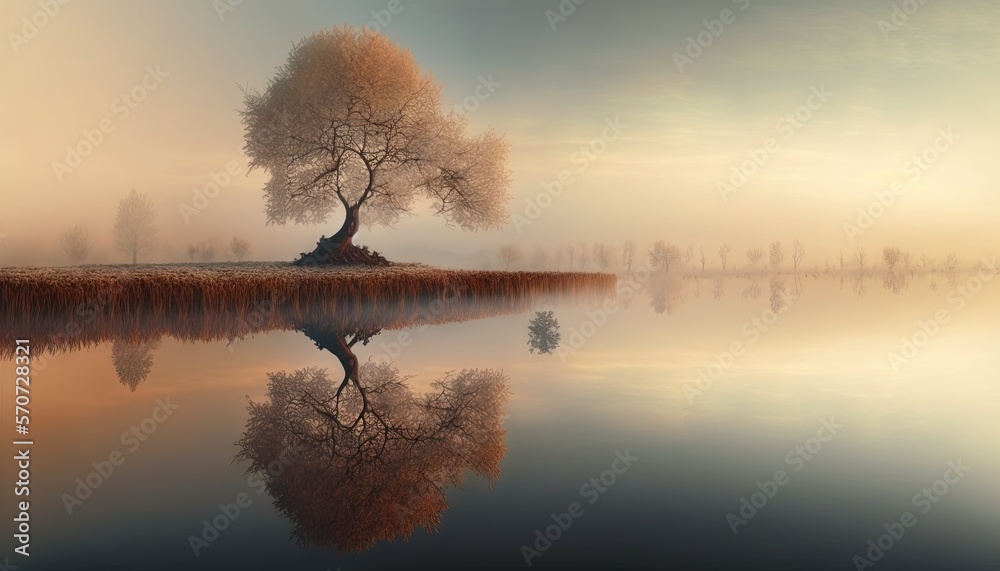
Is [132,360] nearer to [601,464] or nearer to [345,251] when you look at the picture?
[601,464]

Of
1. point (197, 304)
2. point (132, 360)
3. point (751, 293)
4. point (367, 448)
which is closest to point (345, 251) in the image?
point (197, 304)

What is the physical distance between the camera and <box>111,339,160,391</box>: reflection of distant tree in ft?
30.2

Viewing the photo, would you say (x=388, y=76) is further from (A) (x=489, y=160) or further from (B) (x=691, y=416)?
(B) (x=691, y=416)

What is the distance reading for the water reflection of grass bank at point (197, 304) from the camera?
1327 centimetres

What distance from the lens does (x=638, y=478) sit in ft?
17.5

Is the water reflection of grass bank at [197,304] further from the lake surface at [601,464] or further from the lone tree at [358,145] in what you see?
the lone tree at [358,145]

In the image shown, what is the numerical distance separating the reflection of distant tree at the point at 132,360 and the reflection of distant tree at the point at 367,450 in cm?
188

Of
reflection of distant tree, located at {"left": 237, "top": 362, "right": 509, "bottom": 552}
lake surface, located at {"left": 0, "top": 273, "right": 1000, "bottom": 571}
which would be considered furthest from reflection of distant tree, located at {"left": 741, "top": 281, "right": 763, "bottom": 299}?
reflection of distant tree, located at {"left": 237, "top": 362, "right": 509, "bottom": 552}

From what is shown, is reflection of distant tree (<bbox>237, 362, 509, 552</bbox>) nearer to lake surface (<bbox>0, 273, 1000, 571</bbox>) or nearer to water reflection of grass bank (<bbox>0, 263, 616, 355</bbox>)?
lake surface (<bbox>0, 273, 1000, 571</bbox>)

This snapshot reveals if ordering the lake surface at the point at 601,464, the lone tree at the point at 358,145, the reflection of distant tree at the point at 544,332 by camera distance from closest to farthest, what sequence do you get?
the lake surface at the point at 601,464 < the reflection of distant tree at the point at 544,332 < the lone tree at the point at 358,145

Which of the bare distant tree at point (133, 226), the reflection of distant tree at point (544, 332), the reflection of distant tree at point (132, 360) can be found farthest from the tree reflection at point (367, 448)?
the bare distant tree at point (133, 226)

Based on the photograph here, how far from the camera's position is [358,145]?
86.3ft

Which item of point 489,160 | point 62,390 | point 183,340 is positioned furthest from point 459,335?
point 489,160

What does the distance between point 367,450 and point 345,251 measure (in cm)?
2194
